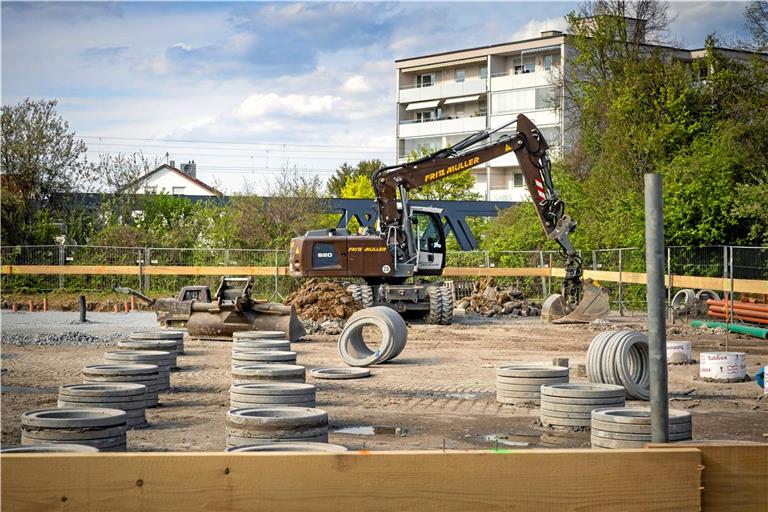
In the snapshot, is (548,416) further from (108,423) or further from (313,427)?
(108,423)

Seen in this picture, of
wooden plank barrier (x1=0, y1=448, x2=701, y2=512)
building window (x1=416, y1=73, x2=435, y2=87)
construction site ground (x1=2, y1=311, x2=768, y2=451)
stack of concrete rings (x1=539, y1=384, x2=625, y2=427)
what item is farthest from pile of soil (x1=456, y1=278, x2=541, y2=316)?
building window (x1=416, y1=73, x2=435, y2=87)

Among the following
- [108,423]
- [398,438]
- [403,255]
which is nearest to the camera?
[108,423]

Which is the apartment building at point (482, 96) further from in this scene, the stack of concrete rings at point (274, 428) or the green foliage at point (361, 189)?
the stack of concrete rings at point (274, 428)

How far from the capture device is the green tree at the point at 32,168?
1799 inches

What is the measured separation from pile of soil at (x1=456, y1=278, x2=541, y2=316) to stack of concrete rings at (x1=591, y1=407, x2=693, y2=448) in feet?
78.0

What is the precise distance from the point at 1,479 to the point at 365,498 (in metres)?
1.58

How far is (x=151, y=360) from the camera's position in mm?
15555

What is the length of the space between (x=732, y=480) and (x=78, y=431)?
6.47 m

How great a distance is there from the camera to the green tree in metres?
45.7

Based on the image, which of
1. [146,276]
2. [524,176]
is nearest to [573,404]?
[524,176]

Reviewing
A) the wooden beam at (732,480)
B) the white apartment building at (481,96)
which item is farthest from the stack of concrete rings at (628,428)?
the white apartment building at (481,96)

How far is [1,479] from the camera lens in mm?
4555

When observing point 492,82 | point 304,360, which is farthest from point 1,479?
point 492,82

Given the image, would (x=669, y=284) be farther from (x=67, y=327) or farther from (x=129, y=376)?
(x=129, y=376)
